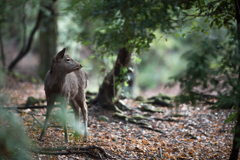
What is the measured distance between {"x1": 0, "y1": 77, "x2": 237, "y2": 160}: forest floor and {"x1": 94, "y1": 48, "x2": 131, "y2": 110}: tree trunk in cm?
33

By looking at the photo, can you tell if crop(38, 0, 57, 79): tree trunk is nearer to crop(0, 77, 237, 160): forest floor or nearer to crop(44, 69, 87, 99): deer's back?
crop(0, 77, 237, 160): forest floor

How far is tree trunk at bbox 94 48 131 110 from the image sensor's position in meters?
8.12

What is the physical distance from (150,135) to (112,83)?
2.55 metres

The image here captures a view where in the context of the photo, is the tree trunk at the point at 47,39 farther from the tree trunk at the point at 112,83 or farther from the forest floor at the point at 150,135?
the forest floor at the point at 150,135

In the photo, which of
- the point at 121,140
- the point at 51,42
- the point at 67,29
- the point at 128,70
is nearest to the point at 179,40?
the point at 67,29

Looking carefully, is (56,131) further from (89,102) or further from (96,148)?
(89,102)

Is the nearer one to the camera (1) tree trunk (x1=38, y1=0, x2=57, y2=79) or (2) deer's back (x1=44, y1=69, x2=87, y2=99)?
(2) deer's back (x1=44, y1=69, x2=87, y2=99)

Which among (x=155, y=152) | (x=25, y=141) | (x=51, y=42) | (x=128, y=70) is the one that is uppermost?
(x=51, y=42)

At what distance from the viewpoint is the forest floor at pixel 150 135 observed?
5.32m

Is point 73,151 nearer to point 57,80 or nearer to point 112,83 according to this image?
point 57,80

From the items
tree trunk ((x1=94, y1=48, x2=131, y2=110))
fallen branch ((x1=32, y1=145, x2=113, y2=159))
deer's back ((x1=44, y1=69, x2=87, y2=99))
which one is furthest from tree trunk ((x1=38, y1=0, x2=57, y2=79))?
fallen branch ((x1=32, y1=145, x2=113, y2=159))

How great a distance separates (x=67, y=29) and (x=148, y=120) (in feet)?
37.8

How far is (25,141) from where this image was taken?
→ 10.6 feet

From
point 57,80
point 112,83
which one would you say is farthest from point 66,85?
point 112,83
